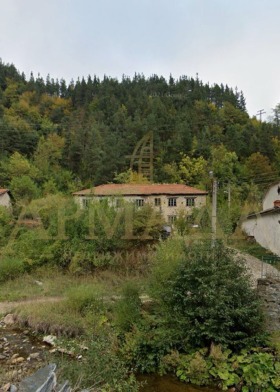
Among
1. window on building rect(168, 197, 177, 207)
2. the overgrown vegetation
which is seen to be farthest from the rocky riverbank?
window on building rect(168, 197, 177, 207)

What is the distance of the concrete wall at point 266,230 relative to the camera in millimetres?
19109

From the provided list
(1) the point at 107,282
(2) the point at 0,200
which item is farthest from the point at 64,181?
(1) the point at 107,282

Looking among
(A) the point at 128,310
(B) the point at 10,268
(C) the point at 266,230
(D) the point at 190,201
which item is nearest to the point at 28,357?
(A) the point at 128,310

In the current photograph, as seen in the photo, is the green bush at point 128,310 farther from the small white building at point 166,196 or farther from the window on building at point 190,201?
the window on building at point 190,201

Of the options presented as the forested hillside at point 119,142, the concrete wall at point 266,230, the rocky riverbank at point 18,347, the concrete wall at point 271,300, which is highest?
the forested hillside at point 119,142

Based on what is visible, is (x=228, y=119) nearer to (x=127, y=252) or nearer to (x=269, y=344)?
(x=127, y=252)

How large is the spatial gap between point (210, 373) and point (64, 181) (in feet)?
109

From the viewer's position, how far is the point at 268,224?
2058 centimetres

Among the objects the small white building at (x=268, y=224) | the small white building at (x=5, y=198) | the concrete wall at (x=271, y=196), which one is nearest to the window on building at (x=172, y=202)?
the small white building at (x=268, y=224)

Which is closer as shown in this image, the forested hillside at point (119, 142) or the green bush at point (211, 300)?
the green bush at point (211, 300)

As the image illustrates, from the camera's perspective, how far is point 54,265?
18.0m

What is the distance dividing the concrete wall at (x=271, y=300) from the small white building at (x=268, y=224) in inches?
334

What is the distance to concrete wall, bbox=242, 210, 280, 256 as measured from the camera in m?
19.1

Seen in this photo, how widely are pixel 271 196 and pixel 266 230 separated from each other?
16.5ft
